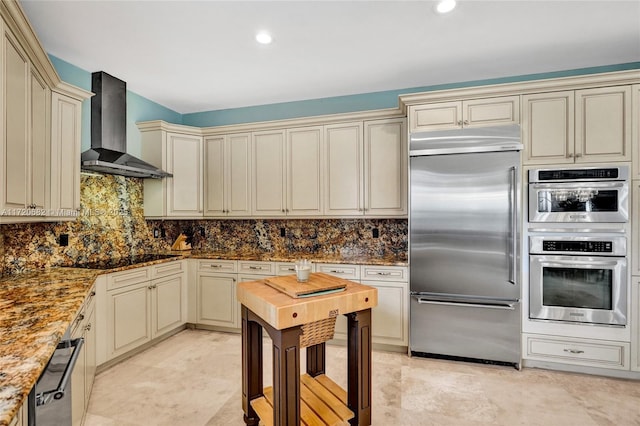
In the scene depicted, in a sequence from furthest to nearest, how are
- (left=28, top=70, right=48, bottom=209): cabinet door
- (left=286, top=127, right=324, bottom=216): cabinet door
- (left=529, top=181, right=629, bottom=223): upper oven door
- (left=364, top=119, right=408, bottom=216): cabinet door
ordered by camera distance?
(left=286, top=127, right=324, bottom=216): cabinet door, (left=364, top=119, right=408, bottom=216): cabinet door, (left=529, top=181, right=629, bottom=223): upper oven door, (left=28, top=70, right=48, bottom=209): cabinet door

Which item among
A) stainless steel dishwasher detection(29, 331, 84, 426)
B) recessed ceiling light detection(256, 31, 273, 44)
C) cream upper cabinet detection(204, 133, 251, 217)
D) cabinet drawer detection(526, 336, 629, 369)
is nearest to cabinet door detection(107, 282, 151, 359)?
cream upper cabinet detection(204, 133, 251, 217)

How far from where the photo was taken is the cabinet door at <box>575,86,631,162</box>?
270 centimetres

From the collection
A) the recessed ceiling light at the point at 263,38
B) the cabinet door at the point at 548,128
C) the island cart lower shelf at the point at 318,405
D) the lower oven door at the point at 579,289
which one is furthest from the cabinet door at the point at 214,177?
the lower oven door at the point at 579,289

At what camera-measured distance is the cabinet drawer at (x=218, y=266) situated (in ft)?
12.3

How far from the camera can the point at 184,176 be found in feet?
13.3

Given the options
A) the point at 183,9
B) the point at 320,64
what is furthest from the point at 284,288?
the point at 320,64

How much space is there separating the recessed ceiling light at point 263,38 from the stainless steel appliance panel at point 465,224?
1.64 metres

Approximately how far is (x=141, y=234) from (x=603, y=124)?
473 cm

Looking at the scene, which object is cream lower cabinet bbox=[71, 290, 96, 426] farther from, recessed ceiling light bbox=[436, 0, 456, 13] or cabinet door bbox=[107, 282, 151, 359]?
recessed ceiling light bbox=[436, 0, 456, 13]

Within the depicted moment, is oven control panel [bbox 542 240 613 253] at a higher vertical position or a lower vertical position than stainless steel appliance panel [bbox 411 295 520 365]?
higher

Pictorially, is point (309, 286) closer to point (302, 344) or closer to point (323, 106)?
point (302, 344)

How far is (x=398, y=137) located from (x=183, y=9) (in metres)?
2.23

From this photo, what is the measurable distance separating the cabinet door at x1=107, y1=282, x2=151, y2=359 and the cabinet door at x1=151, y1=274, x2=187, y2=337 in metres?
0.09

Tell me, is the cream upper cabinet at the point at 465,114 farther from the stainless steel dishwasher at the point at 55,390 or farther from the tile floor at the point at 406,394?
the stainless steel dishwasher at the point at 55,390
